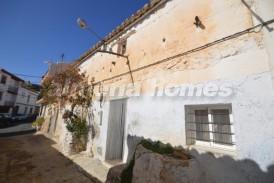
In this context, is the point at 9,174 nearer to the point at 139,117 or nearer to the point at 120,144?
the point at 120,144

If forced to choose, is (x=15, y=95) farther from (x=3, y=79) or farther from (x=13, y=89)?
(x=3, y=79)

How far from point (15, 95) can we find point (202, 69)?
44.5 meters

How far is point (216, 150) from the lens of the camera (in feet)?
10.1

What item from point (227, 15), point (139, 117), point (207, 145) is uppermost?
point (227, 15)

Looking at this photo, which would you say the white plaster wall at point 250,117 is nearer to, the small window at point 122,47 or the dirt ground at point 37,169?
the dirt ground at point 37,169

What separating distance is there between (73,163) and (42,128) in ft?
43.8

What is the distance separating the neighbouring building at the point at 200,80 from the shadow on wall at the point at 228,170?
0.17ft

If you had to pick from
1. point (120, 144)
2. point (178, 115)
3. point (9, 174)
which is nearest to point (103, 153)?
point (120, 144)

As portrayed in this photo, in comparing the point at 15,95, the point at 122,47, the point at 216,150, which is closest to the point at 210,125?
the point at 216,150

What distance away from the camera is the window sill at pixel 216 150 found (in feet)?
9.61

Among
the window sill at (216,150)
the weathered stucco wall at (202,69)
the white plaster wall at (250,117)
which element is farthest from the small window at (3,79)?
the window sill at (216,150)

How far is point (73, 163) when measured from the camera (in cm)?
647

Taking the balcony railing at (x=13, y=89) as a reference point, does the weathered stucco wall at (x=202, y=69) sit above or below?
below

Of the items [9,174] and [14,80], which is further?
[14,80]
